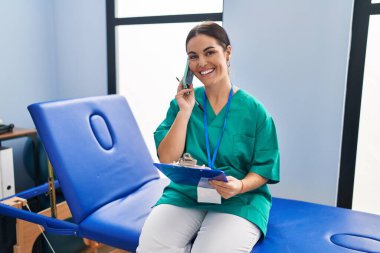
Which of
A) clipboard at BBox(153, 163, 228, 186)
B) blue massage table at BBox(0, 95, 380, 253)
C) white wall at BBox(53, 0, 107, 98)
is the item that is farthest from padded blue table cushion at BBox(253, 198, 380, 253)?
white wall at BBox(53, 0, 107, 98)

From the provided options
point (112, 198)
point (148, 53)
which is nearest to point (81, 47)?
point (148, 53)

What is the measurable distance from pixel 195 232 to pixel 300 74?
1090mm

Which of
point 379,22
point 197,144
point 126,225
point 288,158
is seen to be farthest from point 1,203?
point 379,22

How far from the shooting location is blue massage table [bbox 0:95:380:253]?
124 cm

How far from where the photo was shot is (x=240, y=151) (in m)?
1.22

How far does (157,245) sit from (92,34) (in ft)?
6.62

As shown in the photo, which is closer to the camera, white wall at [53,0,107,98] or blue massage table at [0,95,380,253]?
blue massage table at [0,95,380,253]

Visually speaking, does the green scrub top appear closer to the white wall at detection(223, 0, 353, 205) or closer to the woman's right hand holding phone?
the woman's right hand holding phone

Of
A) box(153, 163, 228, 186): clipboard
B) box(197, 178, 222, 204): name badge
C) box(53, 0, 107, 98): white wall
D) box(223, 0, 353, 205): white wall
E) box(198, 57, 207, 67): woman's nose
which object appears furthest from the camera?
box(53, 0, 107, 98): white wall

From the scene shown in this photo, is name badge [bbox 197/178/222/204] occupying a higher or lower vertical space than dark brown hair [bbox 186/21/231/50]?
lower

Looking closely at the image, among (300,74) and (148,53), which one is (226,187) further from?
(148,53)

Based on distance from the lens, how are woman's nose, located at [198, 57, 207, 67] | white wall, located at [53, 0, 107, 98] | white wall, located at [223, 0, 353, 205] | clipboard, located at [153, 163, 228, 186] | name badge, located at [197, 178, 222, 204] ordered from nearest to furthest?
clipboard, located at [153, 163, 228, 186] → name badge, located at [197, 178, 222, 204] → woman's nose, located at [198, 57, 207, 67] → white wall, located at [223, 0, 353, 205] → white wall, located at [53, 0, 107, 98]

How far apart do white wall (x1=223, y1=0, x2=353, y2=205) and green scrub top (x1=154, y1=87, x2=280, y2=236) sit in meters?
0.71

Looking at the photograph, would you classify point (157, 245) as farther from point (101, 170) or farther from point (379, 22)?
point (379, 22)
